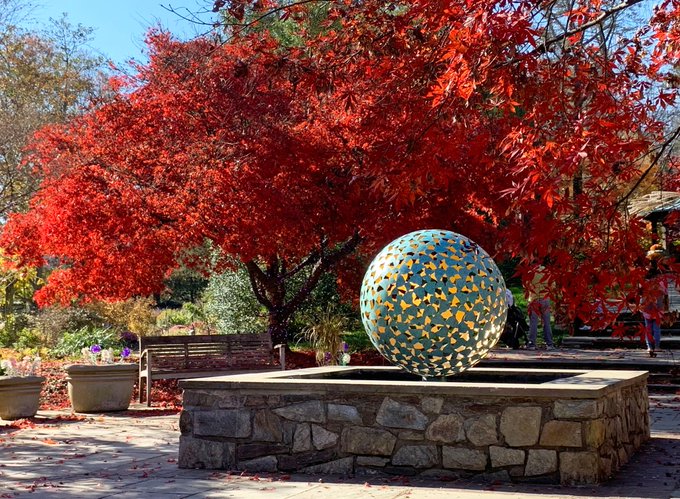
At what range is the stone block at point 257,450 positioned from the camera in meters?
7.23

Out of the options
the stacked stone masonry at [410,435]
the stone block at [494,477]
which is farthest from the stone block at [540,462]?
the stone block at [494,477]

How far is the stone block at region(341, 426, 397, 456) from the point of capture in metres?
6.95

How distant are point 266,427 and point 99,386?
16.5 ft

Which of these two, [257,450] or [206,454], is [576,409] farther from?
[206,454]

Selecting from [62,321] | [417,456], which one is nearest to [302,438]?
[417,456]

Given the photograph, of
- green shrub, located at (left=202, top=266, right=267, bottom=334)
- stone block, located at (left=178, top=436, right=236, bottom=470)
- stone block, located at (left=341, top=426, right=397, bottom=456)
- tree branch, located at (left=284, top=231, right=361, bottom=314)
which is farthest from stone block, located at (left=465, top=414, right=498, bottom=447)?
green shrub, located at (left=202, top=266, right=267, bottom=334)

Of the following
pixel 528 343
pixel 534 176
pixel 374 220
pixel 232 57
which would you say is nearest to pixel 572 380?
pixel 534 176

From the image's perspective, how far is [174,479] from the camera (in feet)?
22.4

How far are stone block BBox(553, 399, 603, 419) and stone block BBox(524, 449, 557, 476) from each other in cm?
29

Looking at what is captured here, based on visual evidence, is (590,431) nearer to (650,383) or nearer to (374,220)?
(374,220)

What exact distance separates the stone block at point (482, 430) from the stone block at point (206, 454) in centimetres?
202

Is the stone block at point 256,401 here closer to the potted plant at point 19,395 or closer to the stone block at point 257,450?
the stone block at point 257,450

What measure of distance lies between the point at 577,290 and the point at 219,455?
3.36 metres

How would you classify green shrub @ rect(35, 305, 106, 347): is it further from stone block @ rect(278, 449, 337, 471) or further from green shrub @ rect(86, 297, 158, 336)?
stone block @ rect(278, 449, 337, 471)
